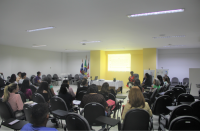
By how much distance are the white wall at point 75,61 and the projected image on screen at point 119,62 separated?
260cm

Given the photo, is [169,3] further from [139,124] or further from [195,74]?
[195,74]

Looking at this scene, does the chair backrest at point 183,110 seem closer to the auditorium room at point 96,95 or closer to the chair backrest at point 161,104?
the auditorium room at point 96,95

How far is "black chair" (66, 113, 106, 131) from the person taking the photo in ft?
6.60

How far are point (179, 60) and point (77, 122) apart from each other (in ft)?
36.0

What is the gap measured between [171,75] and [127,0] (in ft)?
32.4

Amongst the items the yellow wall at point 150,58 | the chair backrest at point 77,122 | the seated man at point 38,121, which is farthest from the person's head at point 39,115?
the yellow wall at point 150,58

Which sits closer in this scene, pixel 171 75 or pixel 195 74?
pixel 195 74

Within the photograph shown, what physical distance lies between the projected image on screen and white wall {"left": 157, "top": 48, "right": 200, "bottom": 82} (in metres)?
2.61

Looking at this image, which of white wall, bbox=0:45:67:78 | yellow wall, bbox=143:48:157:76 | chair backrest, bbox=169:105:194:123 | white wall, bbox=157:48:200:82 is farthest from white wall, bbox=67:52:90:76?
chair backrest, bbox=169:105:194:123

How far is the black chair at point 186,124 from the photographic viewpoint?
190 centimetres

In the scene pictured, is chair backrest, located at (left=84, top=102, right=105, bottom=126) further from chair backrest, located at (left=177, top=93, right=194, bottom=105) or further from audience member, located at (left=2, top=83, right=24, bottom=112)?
chair backrest, located at (left=177, top=93, right=194, bottom=105)

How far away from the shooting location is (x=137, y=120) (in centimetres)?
222

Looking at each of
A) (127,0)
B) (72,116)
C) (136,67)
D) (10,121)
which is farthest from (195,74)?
(10,121)

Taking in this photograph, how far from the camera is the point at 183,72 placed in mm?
10742
